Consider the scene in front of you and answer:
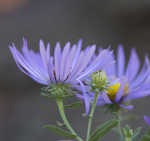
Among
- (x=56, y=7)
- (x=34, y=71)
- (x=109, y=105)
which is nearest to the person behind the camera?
→ (x=34, y=71)

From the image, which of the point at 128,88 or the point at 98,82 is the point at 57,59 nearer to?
the point at 98,82

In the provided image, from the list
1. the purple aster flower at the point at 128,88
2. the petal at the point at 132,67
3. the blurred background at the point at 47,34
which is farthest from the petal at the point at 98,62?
the blurred background at the point at 47,34

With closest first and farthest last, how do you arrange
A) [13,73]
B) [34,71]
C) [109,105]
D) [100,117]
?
[34,71] → [109,105] → [100,117] → [13,73]

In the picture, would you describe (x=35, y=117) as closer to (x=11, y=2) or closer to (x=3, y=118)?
(x=3, y=118)

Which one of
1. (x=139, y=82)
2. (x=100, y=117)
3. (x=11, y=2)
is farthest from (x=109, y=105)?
(x=11, y=2)

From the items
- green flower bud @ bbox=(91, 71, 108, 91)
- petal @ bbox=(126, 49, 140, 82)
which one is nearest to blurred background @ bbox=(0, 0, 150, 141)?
petal @ bbox=(126, 49, 140, 82)

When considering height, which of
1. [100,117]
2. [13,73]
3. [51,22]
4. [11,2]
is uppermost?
[11,2]

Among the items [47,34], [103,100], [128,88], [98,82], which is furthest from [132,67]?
[47,34]
